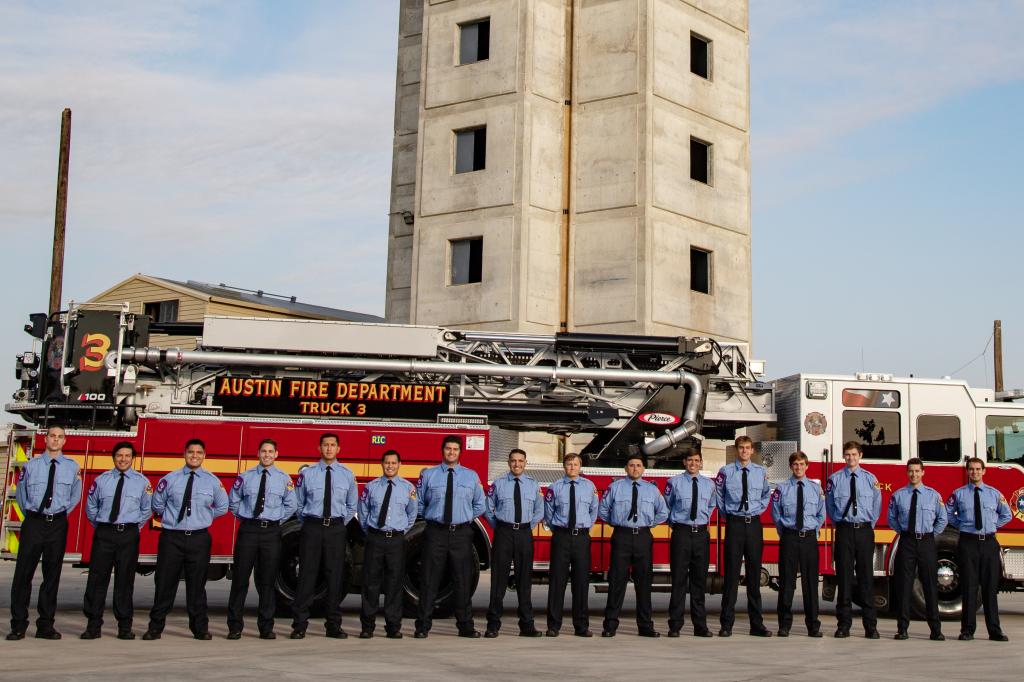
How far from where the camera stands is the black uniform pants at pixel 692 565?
13.7 meters

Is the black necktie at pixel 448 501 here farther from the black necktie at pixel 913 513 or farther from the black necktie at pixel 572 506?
the black necktie at pixel 913 513

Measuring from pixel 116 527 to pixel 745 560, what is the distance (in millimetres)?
6707

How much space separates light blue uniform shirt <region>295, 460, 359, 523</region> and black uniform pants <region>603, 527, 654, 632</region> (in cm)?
291

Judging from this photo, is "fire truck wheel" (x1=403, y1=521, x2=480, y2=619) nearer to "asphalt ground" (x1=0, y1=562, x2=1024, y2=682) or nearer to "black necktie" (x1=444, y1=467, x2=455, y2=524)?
"asphalt ground" (x1=0, y1=562, x2=1024, y2=682)

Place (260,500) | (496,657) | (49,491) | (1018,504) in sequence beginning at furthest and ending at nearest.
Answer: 1. (1018,504)
2. (260,500)
3. (49,491)
4. (496,657)

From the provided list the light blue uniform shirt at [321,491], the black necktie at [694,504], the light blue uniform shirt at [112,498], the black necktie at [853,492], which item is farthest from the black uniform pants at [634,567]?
the light blue uniform shirt at [112,498]

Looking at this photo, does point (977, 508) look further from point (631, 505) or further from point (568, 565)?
point (568, 565)

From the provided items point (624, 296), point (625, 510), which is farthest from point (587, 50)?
point (625, 510)

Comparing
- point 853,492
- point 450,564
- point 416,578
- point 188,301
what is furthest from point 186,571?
point 188,301

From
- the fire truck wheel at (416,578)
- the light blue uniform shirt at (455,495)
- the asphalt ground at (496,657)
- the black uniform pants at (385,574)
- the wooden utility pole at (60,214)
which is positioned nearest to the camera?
the asphalt ground at (496,657)

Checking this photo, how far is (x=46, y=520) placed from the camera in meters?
12.5

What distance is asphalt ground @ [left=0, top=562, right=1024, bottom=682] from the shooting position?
9.92 m

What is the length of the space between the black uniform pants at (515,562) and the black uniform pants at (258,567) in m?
2.31

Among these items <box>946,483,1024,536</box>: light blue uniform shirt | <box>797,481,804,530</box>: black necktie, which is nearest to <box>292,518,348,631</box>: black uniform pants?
<box>797,481,804,530</box>: black necktie
